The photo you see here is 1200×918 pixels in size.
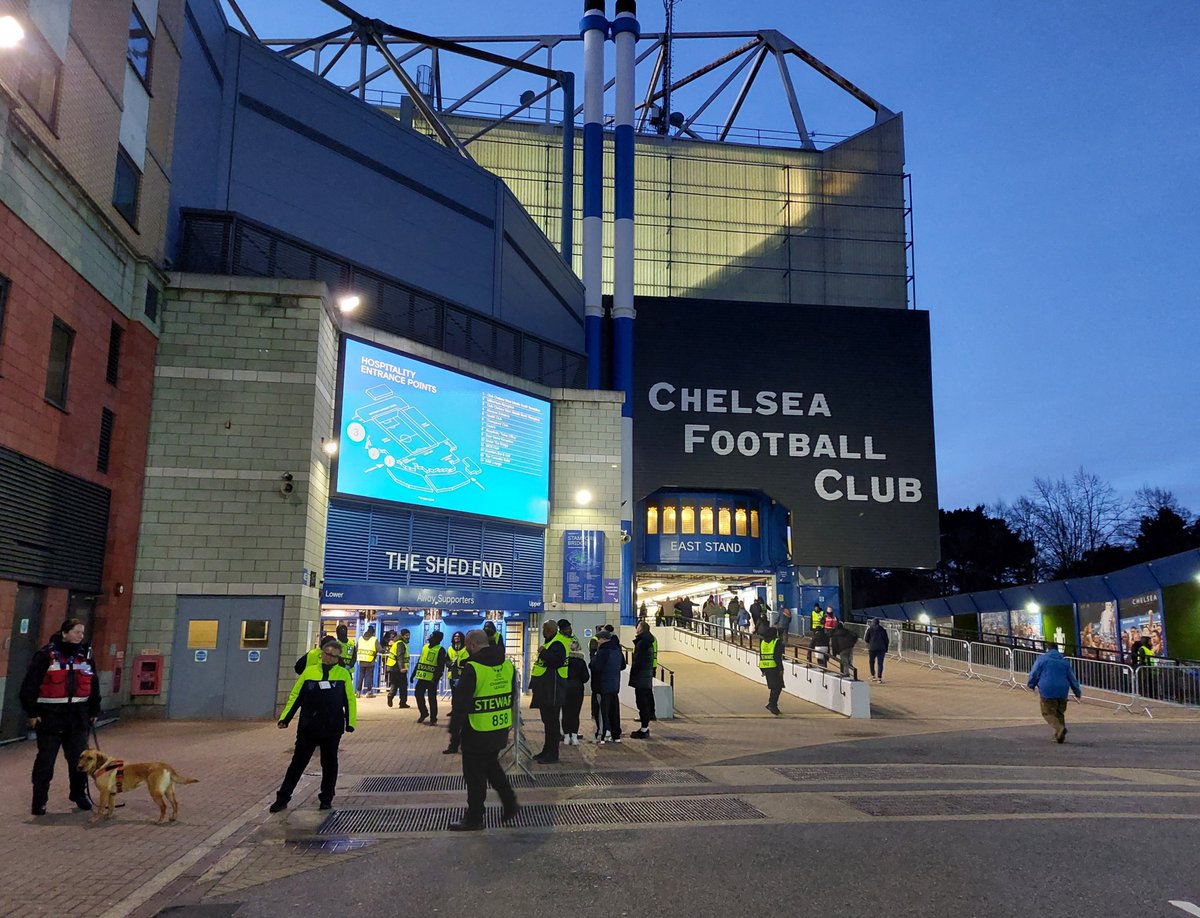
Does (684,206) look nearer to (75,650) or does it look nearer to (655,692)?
(655,692)

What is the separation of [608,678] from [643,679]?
1.50 metres

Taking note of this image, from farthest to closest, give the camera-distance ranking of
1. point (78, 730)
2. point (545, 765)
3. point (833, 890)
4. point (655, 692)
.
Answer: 1. point (655, 692)
2. point (545, 765)
3. point (78, 730)
4. point (833, 890)

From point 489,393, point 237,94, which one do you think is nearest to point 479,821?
point 489,393

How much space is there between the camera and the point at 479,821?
329 inches

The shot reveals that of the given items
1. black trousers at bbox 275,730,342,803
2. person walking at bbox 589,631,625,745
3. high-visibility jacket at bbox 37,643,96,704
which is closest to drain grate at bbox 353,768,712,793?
black trousers at bbox 275,730,342,803

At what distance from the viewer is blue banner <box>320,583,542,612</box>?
2328 cm

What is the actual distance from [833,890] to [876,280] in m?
50.4

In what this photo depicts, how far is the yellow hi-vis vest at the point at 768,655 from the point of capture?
65.1ft

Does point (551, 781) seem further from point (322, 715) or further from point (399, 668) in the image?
point (399, 668)

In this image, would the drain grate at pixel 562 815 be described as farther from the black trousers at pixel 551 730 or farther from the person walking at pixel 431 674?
the person walking at pixel 431 674

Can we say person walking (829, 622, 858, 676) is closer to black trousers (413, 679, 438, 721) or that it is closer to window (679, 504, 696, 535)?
black trousers (413, 679, 438, 721)

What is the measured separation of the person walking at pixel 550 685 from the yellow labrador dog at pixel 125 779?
5.00 m

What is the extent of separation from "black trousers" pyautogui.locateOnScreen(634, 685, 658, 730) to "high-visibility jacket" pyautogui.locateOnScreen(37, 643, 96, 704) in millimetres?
8973

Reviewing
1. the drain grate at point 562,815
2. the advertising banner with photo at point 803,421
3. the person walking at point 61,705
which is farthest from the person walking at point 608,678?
the advertising banner with photo at point 803,421
